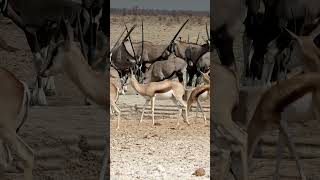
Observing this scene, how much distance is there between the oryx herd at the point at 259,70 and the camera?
3.61 m

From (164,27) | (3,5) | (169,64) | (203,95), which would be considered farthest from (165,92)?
(164,27)

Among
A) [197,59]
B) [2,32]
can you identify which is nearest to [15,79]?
[2,32]

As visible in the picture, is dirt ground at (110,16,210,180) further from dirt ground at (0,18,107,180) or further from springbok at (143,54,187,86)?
dirt ground at (0,18,107,180)

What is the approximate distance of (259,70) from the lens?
3.66 metres

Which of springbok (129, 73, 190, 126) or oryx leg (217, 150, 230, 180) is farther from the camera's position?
springbok (129, 73, 190, 126)

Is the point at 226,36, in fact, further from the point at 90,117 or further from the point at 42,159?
the point at 42,159

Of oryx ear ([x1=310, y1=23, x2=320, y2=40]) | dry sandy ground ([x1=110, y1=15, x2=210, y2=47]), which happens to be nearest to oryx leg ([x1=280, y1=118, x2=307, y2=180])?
oryx ear ([x1=310, y1=23, x2=320, y2=40])

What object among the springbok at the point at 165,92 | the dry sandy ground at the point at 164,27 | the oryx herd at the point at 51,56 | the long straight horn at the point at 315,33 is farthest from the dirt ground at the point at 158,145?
the dry sandy ground at the point at 164,27

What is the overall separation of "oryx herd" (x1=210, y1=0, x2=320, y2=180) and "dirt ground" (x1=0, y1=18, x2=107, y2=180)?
26.6 inches

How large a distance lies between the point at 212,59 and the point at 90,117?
746 mm

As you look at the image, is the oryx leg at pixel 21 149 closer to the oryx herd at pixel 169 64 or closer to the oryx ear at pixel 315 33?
the oryx ear at pixel 315 33

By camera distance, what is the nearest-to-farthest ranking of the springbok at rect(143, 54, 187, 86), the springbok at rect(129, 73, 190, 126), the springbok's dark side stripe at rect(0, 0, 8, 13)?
the springbok's dark side stripe at rect(0, 0, 8, 13) < the springbok at rect(129, 73, 190, 126) < the springbok at rect(143, 54, 187, 86)

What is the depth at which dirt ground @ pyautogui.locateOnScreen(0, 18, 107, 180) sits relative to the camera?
359 cm

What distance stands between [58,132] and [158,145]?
506 cm
